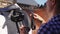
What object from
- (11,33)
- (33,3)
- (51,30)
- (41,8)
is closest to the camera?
(51,30)

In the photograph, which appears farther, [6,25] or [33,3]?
[33,3]

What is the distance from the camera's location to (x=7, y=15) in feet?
3.35

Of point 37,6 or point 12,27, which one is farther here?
point 37,6

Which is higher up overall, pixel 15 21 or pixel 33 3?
pixel 33 3

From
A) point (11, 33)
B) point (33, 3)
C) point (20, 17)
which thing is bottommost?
point (11, 33)

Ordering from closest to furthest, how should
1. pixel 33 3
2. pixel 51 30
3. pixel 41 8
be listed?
pixel 51 30
pixel 33 3
pixel 41 8

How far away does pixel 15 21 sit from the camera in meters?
1.03

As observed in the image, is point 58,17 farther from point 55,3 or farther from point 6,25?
point 6,25

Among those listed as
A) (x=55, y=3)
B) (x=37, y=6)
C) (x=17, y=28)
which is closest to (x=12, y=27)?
(x=17, y=28)

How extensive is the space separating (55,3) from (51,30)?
16 cm

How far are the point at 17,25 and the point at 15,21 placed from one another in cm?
3

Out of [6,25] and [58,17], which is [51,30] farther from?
[6,25]

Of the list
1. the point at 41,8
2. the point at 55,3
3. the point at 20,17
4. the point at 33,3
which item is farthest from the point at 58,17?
the point at 41,8

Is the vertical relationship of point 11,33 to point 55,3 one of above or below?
below
